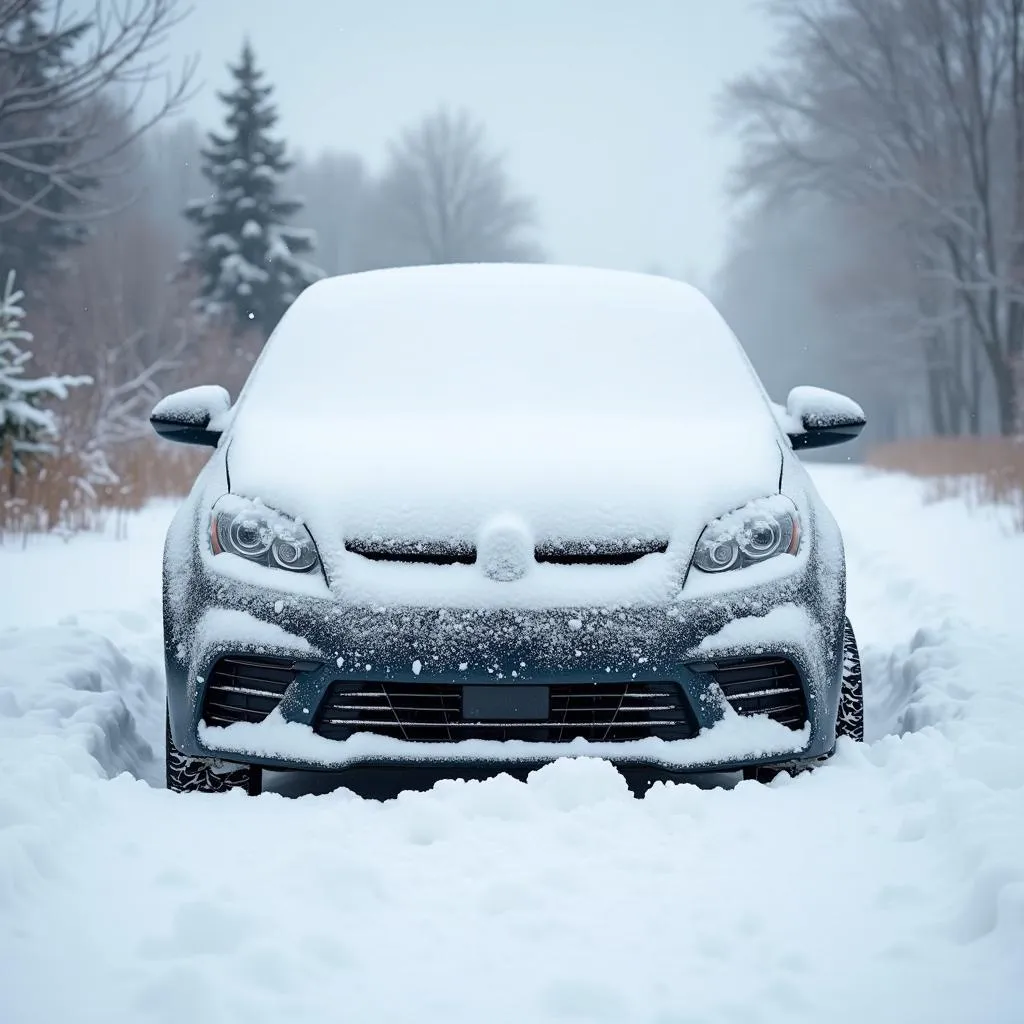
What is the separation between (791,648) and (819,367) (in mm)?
51222

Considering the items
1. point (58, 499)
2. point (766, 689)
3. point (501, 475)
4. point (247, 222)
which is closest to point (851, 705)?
point (766, 689)

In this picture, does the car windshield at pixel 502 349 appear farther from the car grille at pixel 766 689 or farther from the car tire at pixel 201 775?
the car tire at pixel 201 775

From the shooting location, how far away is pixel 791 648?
295 centimetres

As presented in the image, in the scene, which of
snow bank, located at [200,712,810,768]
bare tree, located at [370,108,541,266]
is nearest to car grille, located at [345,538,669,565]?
snow bank, located at [200,712,810,768]

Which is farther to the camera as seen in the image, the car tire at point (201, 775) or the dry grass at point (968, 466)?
the dry grass at point (968, 466)

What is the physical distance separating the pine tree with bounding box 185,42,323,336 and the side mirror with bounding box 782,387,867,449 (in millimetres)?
26742

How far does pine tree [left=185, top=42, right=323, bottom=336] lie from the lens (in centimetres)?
2955

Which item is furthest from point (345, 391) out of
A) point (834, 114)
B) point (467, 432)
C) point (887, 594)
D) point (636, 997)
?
point (834, 114)

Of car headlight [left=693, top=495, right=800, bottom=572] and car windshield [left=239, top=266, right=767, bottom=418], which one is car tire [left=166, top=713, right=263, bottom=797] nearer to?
car windshield [left=239, top=266, right=767, bottom=418]

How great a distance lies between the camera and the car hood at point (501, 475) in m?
2.97

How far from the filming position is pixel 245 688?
2936 mm

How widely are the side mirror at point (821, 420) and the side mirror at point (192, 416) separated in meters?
1.82

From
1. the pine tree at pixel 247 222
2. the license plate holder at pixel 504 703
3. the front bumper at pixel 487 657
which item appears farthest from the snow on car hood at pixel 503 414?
the pine tree at pixel 247 222

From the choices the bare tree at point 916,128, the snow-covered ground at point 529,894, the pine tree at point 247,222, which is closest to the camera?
the snow-covered ground at point 529,894
